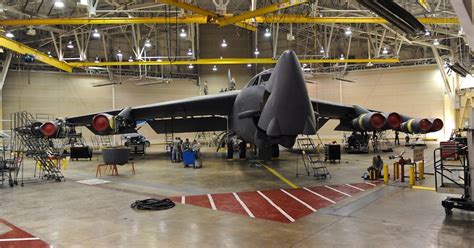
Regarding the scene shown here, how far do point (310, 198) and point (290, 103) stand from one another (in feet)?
9.61

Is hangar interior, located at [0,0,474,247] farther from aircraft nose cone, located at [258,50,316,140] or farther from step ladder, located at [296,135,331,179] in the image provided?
step ladder, located at [296,135,331,179]

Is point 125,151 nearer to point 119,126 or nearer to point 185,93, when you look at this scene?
point 119,126

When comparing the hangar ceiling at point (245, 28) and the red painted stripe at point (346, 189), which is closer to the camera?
the red painted stripe at point (346, 189)

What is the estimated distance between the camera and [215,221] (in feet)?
24.1

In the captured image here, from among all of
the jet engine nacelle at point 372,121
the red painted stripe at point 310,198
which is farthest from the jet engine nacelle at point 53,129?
the jet engine nacelle at point 372,121

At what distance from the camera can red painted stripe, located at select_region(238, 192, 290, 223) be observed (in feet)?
25.1

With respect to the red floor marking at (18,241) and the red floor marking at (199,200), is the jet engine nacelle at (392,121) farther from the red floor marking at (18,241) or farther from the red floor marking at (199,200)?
the red floor marking at (18,241)

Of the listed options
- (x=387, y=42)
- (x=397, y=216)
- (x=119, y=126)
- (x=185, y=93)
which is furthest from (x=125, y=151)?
(x=387, y=42)

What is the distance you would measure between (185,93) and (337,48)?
64.6ft

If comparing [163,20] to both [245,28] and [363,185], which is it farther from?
[363,185]

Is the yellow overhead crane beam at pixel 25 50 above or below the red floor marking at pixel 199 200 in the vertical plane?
above

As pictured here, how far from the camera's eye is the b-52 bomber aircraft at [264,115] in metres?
10.8

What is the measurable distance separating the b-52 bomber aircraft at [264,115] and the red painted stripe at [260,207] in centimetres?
222

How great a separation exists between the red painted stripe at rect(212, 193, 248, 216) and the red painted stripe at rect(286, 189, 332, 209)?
1.85 meters
